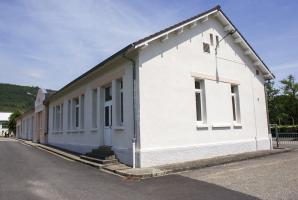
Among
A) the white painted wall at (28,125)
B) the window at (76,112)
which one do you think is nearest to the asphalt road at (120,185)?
the window at (76,112)

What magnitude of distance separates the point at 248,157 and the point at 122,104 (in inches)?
241

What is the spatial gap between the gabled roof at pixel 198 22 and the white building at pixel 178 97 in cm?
4

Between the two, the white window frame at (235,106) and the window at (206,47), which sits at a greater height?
→ the window at (206,47)

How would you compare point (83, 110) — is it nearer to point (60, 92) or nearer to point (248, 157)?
point (60, 92)

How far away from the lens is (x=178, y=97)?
40.5ft

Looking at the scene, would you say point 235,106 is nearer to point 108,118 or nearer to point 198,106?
point 198,106

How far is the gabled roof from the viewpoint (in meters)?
11.2

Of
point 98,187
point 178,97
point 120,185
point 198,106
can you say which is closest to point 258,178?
point 120,185

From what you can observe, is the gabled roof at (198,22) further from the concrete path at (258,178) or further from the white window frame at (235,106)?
the concrete path at (258,178)

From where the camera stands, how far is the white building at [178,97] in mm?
11383

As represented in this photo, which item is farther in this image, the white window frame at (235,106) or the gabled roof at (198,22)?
the white window frame at (235,106)

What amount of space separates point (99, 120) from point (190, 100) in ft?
15.3

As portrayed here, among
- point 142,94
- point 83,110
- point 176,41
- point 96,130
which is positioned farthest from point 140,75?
point 83,110

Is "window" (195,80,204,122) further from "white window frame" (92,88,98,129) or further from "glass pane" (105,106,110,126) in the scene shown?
"white window frame" (92,88,98,129)
